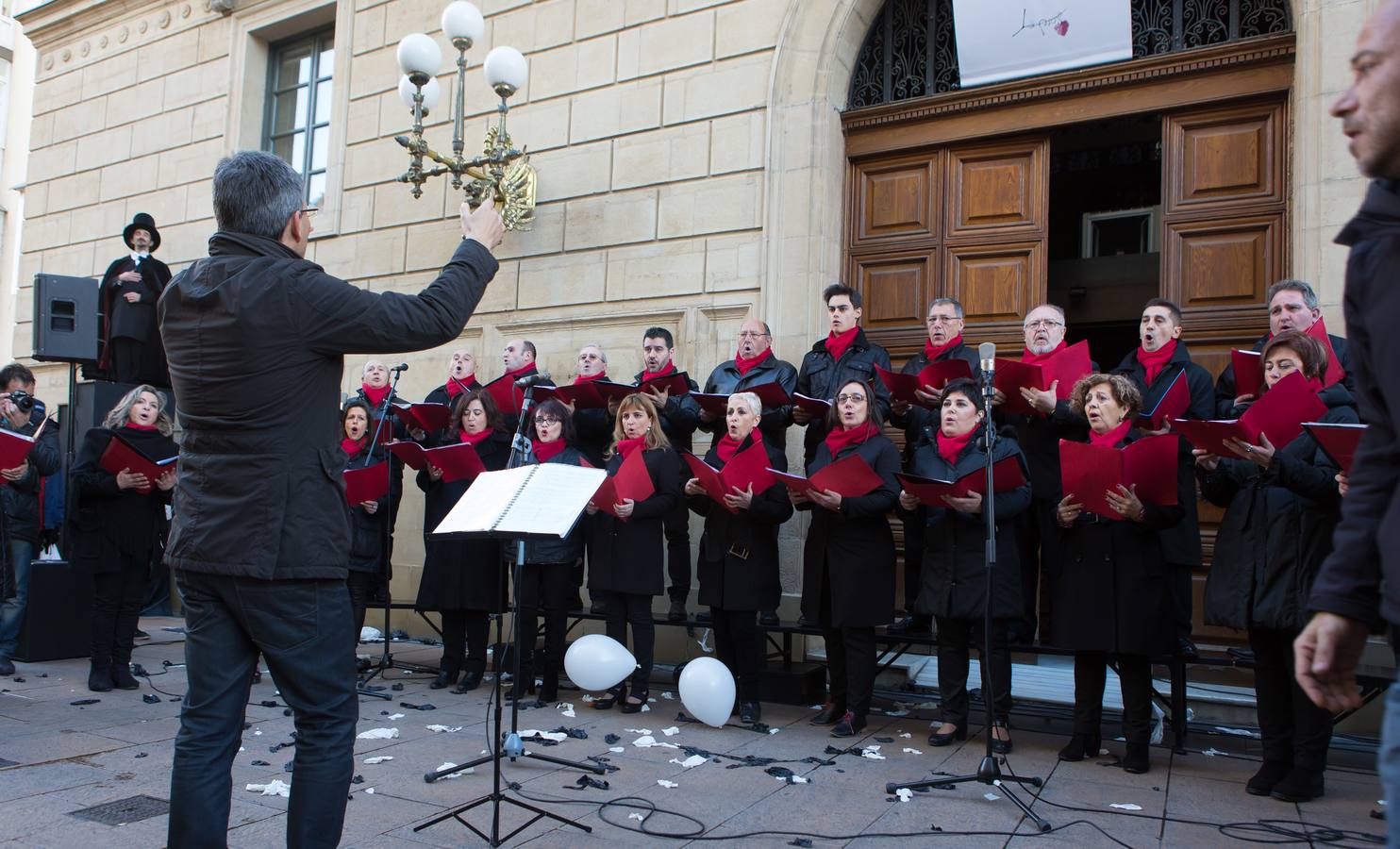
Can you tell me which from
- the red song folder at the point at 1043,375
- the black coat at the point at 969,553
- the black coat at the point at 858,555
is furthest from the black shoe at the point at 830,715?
the red song folder at the point at 1043,375

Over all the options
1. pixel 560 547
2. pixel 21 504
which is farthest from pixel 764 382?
pixel 21 504

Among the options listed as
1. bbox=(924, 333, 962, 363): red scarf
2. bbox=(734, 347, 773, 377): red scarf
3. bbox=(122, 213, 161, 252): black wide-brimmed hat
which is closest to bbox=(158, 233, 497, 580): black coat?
bbox=(924, 333, 962, 363): red scarf

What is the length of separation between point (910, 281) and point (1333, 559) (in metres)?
6.42

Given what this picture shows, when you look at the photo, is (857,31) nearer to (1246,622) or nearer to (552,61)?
(552,61)

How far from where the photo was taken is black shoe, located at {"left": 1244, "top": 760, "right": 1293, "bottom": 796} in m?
4.70

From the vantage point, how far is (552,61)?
9547 mm

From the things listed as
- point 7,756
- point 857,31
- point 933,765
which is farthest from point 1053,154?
point 7,756

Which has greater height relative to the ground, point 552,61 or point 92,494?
point 552,61

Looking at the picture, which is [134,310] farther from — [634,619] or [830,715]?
[830,715]

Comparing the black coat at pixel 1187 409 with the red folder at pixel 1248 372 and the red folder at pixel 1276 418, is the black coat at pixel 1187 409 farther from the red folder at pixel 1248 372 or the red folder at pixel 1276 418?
the red folder at pixel 1276 418

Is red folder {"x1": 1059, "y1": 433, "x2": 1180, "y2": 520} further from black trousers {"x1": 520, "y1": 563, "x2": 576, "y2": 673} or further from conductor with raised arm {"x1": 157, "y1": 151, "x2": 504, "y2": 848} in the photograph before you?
black trousers {"x1": 520, "y1": 563, "x2": 576, "y2": 673}

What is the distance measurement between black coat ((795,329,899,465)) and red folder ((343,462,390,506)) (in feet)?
9.30

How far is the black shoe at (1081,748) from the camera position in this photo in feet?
17.3

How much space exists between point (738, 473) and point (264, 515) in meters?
3.43
